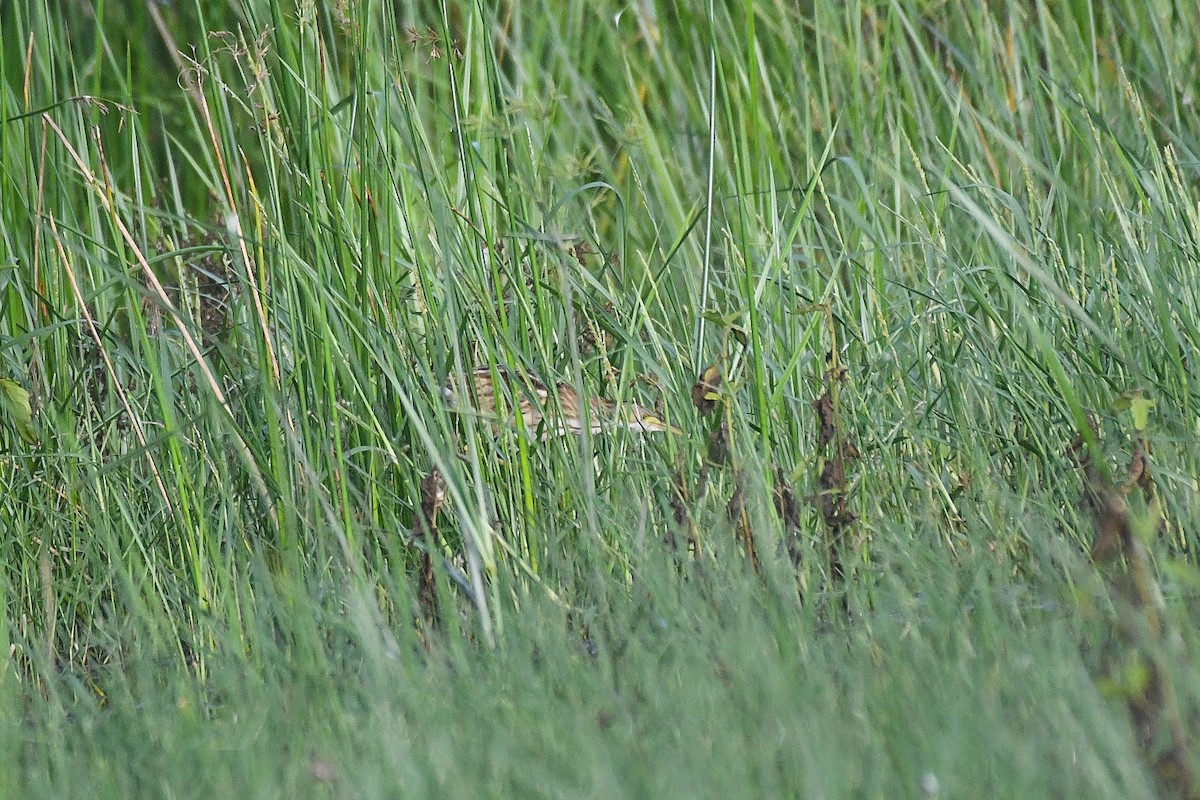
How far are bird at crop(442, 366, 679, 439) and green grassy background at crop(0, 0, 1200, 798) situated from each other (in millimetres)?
38

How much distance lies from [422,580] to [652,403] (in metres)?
0.65

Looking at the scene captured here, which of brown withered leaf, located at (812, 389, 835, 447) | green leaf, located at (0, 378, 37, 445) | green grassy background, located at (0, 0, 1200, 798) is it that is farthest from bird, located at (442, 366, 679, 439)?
green leaf, located at (0, 378, 37, 445)

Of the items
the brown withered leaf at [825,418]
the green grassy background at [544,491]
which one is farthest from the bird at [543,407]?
the brown withered leaf at [825,418]

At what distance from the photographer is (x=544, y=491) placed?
2.07 meters

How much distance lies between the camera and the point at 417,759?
1194 mm

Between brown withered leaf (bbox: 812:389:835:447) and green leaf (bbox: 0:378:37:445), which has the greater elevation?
green leaf (bbox: 0:378:37:445)

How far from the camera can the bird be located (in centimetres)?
194

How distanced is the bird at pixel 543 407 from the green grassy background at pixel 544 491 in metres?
0.04

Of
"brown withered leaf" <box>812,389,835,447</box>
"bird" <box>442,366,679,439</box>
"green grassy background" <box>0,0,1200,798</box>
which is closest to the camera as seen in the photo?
"green grassy background" <box>0,0,1200,798</box>

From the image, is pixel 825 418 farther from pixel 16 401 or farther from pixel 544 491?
pixel 16 401

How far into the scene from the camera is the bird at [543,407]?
76.4 inches

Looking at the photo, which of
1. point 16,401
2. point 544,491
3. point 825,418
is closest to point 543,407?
point 544,491

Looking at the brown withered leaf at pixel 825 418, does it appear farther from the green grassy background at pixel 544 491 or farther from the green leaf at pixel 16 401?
the green leaf at pixel 16 401

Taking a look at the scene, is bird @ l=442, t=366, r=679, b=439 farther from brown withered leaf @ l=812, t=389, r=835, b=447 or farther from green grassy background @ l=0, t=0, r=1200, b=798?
brown withered leaf @ l=812, t=389, r=835, b=447
